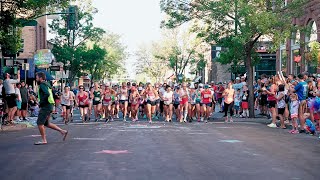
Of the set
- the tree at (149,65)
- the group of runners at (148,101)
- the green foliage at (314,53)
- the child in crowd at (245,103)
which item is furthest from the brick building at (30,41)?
the tree at (149,65)

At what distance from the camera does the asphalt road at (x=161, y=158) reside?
8273 millimetres

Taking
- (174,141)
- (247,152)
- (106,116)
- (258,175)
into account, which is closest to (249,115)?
(106,116)

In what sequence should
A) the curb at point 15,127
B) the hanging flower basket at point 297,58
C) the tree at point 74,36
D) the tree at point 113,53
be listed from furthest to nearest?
the tree at point 113,53 → the tree at point 74,36 → the hanging flower basket at point 297,58 → the curb at point 15,127

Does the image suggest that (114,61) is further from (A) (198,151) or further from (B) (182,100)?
(A) (198,151)

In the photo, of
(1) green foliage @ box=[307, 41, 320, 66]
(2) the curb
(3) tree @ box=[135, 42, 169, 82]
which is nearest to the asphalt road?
(2) the curb

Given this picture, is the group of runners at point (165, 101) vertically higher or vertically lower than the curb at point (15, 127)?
higher

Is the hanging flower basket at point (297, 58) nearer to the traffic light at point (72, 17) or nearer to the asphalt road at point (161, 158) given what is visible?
→ the traffic light at point (72, 17)

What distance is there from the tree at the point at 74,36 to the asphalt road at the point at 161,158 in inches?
1715

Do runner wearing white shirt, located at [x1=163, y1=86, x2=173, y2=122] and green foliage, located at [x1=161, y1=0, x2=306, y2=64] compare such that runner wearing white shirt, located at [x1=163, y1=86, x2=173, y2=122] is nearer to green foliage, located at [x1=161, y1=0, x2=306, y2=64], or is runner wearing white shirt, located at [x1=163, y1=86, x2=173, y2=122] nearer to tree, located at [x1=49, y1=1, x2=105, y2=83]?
green foliage, located at [x1=161, y1=0, x2=306, y2=64]

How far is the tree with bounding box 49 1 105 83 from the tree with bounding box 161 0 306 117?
3153cm

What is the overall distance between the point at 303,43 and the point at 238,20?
5.37 metres

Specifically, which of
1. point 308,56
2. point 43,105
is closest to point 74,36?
point 308,56

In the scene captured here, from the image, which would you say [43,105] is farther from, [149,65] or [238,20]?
[149,65]

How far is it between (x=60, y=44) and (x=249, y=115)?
125 ft
